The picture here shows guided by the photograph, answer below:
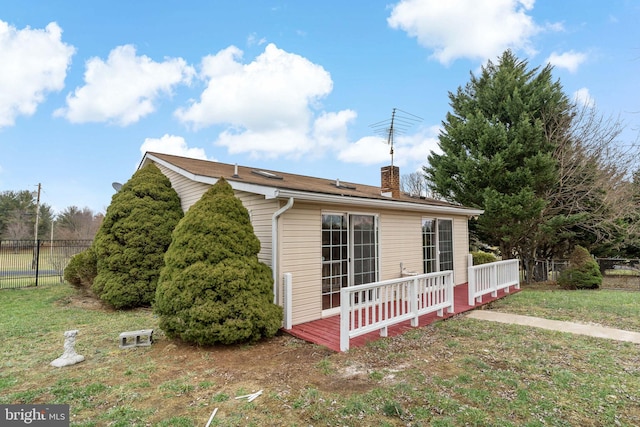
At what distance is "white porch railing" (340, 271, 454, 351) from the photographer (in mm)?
4445

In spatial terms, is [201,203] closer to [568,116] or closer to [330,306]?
[330,306]

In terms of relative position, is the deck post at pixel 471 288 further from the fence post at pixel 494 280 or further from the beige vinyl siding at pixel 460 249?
the beige vinyl siding at pixel 460 249

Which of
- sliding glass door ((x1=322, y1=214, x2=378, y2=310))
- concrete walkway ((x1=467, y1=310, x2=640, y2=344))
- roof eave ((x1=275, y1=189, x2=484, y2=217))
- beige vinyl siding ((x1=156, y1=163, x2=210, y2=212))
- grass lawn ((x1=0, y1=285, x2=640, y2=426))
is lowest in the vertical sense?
concrete walkway ((x1=467, y1=310, x2=640, y2=344))

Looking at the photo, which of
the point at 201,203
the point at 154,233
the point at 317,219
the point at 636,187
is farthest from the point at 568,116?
the point at 154,233

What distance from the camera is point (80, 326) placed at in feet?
19.6

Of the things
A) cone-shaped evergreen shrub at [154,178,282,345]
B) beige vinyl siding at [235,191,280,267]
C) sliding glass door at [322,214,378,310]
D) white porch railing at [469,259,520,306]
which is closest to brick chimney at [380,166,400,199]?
sliding glass door at [322,214,378,310]

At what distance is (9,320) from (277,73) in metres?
10.1

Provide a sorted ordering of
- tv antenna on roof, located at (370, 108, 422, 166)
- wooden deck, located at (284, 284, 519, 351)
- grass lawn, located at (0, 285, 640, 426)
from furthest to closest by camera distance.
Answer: tv antenna on roof, located at (370, 108, 422, 166) < wooden deck, located at (284, 284, 519, 351) < grass lawn, located at (0, 285, 640, 426)

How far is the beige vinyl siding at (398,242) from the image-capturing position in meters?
7.19

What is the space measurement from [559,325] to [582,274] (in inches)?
249

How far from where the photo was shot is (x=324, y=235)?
6.06 metres

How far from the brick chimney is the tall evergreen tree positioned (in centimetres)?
469

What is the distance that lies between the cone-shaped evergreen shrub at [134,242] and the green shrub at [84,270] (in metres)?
0.43

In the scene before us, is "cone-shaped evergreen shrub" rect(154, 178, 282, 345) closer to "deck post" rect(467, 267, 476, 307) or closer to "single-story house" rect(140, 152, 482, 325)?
"single-story house" rect(140, 152, 482, 325)
